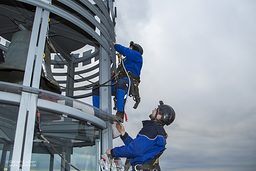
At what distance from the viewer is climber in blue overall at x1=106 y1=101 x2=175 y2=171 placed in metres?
4.28

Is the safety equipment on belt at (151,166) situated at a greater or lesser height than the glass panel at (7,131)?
lesser

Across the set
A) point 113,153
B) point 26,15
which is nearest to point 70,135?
point 113,153

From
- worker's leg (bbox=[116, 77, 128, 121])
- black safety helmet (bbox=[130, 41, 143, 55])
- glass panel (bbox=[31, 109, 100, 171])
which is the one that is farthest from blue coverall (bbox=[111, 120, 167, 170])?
black safety helmet (bbox=[130, 41, 143, 55])

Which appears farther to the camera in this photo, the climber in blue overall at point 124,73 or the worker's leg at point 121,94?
the climber in blue overall at point 124,73

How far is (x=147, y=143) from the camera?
441cm

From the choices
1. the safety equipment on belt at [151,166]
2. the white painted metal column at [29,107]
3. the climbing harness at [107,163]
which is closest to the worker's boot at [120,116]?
the climbing harness at [107,163]

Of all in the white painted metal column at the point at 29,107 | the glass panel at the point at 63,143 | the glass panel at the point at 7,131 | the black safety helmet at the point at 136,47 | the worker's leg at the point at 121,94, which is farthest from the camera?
the black safety helmet at the point at 136,47

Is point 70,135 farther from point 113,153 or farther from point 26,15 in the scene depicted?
point 26,15

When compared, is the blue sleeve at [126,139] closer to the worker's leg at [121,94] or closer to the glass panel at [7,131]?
the worker's leg at [121,94]

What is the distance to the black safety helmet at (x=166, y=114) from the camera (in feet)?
15.9

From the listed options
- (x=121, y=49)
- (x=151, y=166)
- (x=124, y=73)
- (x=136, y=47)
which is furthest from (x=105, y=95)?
(x=136, y=47)

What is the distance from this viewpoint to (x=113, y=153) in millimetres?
4062

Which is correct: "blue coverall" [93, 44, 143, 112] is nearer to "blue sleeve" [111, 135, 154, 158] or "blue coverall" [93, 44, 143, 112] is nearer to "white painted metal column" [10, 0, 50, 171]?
"blue sleeve" [111, 135, 154, 158]

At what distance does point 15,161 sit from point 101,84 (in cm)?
217
